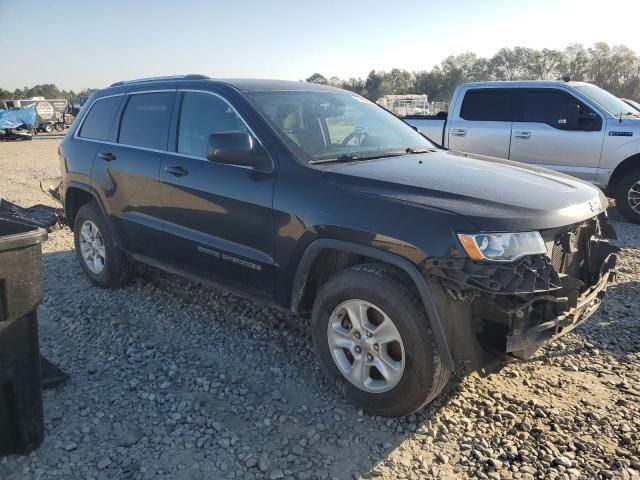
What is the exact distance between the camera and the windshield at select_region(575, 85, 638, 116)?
26.0 feet

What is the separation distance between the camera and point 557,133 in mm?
8047

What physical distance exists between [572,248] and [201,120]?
105 inches

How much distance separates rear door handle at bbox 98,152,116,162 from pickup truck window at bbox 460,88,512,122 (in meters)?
6.03

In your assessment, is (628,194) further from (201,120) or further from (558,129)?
(201,120)

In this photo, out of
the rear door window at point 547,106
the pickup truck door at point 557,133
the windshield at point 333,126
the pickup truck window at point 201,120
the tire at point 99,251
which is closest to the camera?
the windshield at point 333,126

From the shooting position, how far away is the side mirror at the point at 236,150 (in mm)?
3311

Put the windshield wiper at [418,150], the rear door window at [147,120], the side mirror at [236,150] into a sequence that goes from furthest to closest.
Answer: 1. the rear door window at [147,120]
2. the windshield wiper at [418,150]
3. the side mirror at [236,150]

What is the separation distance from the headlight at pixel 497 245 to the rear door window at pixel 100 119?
3608 mm

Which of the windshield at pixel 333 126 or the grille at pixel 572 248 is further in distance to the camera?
the windshield at pixel 333 126

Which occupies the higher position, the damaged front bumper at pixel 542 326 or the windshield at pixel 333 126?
the windshield at pixel 333 126

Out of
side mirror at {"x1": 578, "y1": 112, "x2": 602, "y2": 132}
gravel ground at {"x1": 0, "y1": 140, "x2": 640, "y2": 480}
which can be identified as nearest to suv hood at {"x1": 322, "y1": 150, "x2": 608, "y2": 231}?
gravel ground at {"x1": 0, "y1": 140, "x2": 640, "y2": 480}

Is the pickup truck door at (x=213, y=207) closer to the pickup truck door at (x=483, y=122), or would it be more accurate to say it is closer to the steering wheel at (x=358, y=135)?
the steering wheel at (x=358, y=135)

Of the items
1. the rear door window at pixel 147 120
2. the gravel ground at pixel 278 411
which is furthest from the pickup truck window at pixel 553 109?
the rear door window at pixel 147 120

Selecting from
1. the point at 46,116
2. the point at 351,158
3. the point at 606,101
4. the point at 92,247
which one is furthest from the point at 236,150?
the point at 46,116
